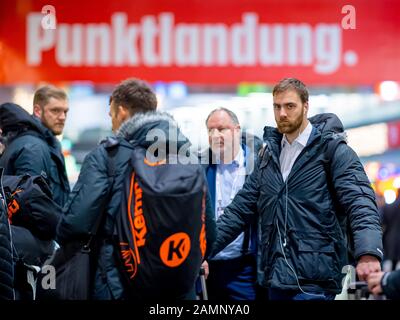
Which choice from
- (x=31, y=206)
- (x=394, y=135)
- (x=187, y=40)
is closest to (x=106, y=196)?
(x=31, y=206)

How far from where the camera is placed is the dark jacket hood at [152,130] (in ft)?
11.2

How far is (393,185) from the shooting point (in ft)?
33.0

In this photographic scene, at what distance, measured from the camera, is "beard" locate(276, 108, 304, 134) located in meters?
4.22

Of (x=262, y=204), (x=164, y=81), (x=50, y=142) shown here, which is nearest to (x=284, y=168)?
(x=262, y=204)

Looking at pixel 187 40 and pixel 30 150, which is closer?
pixel 30 150

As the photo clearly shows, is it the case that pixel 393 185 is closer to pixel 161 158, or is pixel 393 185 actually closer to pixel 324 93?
pixel 324 93

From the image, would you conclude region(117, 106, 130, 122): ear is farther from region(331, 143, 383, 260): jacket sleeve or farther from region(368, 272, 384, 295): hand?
region(368, 272, 384, 295): hand

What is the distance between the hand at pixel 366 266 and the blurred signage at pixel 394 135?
15.7 ft

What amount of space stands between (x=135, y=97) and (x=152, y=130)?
10.1 inches

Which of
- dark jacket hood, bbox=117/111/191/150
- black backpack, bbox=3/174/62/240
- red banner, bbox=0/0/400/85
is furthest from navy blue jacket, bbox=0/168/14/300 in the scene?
red banner, bbox=0/0/400/85

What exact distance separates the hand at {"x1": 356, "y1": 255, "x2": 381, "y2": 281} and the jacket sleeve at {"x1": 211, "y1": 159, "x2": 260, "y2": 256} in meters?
0.96

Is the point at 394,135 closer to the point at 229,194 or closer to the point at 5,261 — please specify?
the point at 229,194

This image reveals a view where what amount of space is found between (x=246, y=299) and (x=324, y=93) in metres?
3.16

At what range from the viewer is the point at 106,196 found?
3.35 m
